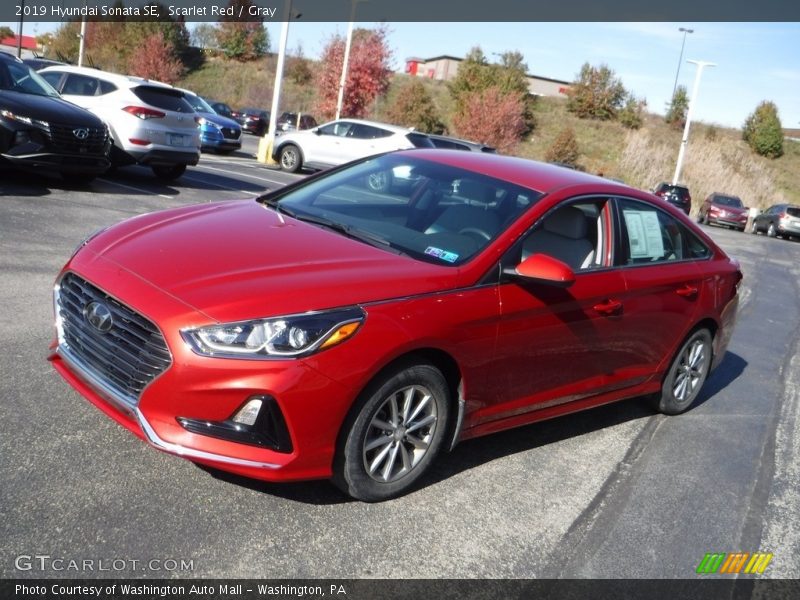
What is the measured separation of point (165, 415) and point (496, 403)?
5.72ft

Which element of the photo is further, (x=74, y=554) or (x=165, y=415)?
(x=165, y=415)

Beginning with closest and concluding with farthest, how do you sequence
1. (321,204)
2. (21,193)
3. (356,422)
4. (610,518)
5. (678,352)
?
(356,422) → (610,518) → (321,204) → (678,352) → (21,193)

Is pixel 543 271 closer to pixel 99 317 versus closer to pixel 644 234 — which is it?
pixel 644 234

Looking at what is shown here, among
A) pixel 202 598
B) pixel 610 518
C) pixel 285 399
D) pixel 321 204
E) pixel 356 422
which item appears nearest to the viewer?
pixel 202 598

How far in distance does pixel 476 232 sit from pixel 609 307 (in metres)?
1.02

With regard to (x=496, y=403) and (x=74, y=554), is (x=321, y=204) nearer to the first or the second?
(x=496, y=403)

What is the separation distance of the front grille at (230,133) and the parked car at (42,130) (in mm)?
12003

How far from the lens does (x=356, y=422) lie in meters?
3.62

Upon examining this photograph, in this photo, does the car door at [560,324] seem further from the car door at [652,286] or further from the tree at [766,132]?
the tree at [766,132]

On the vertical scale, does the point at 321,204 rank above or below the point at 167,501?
above

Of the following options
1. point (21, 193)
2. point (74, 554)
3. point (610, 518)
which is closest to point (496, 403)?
point (610, 518)

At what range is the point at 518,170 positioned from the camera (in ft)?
16.6

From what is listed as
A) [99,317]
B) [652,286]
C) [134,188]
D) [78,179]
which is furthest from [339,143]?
[99,317]

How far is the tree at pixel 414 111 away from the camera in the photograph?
52.1 metres
